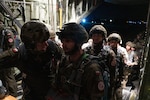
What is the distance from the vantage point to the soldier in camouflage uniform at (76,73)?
1840mm

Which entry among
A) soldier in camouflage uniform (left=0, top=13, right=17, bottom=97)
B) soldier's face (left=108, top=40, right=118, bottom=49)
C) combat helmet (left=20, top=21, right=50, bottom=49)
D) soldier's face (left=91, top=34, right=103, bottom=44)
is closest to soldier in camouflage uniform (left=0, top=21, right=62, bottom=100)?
combat helmet (left=20, top=21, right=50, bottom=49)

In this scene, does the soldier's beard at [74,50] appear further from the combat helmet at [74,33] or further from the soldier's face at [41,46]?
the soldier's face at [41,46]

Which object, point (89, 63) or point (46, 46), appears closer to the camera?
point (89, 63)

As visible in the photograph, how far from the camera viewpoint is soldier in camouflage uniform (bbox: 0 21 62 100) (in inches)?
83.2

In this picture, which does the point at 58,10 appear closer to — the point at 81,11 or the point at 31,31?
the point at 81,11

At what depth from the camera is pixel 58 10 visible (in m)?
6.64

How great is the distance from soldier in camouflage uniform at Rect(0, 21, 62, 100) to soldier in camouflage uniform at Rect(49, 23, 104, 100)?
18cm

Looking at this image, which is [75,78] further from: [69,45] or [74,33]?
[74,33]

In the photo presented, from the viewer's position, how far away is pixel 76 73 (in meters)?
1.87

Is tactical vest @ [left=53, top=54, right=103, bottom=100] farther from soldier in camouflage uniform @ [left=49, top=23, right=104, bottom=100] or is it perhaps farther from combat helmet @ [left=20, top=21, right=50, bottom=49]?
combat helmet @ [left=20, top=21, right=50, bottom=49]

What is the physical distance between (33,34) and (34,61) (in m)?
0.29

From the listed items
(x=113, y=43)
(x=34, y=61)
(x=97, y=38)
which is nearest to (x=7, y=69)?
(x=97, y=38)

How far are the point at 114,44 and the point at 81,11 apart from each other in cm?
450

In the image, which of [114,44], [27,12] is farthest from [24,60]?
[27,12]
